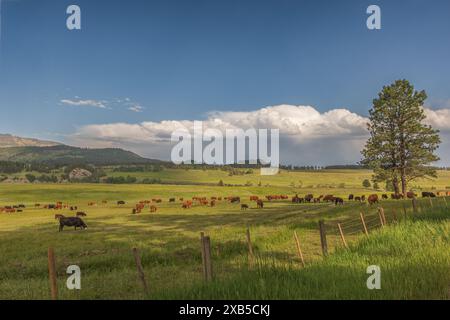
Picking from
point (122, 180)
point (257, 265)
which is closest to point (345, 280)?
point (257, 265)

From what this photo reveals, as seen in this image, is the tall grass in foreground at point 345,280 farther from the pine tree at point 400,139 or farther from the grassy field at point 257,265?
the pine tree at point 400,139

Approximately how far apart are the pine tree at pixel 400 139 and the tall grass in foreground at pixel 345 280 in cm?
4321

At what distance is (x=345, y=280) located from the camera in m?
9.80

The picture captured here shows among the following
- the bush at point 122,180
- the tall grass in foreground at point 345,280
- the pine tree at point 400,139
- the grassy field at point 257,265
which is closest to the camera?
the tall grass in foreground at point 345,280

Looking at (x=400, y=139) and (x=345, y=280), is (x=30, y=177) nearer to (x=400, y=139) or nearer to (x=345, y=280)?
(x=400, y=139)

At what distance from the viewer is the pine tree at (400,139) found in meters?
53.1

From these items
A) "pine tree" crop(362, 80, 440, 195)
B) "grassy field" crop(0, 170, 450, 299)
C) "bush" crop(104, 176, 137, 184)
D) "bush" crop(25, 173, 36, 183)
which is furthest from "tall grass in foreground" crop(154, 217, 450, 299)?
"bush" crop(25, 173, 36, 183)

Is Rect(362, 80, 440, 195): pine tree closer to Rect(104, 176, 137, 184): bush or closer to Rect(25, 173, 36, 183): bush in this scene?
Rect(104, 176, 137, 184): bush

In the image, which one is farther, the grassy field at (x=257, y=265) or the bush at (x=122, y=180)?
the bush at (x=122, y=180)

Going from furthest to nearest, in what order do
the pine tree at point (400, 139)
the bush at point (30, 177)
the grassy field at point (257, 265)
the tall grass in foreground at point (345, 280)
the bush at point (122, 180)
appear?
the bush at point (30, 177), the bush at point (122, 180), the pine tree at point (400, 139), the grassy field at point (257, 265), the tall grass in foreground at point (345, 280)

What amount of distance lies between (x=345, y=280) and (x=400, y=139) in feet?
164

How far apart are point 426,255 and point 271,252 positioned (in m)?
10.1

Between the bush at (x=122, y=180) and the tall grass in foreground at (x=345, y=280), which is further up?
the tall grass in foreground at (x=345, y=280)

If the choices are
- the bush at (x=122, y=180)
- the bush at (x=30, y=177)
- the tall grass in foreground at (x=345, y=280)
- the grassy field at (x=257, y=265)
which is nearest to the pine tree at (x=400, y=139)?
the grassy field at (x=257, y=265)
